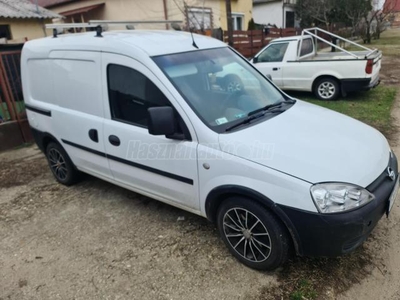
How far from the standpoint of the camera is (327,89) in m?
8.09

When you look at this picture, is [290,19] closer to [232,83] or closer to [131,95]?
Answer: [232,83]

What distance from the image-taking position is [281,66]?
8.57m

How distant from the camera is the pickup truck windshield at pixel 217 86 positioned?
287 cm

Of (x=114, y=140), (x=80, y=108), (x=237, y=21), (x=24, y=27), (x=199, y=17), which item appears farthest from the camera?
(x=237, y=21)

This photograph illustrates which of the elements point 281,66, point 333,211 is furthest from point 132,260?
point 281,66

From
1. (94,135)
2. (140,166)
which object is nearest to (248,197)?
(140,166)

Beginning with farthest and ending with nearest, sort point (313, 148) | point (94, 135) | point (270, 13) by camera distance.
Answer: point (270, 13), point (94, 135), point (313, 148)

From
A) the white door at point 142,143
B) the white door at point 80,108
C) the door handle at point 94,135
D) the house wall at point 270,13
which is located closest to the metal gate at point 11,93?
the white door at point 80,108

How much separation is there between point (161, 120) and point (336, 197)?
1412 millimetres

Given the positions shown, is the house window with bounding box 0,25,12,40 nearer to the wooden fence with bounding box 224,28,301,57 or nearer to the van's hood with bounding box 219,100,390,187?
the wooden fence with bounding box 224,28,301,57

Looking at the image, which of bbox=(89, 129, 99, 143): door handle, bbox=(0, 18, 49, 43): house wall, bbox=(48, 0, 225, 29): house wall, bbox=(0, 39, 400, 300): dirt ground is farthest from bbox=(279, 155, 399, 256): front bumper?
bbox=(0, 18, 49, 43): house wall

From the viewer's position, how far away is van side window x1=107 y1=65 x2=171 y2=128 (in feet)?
9.90

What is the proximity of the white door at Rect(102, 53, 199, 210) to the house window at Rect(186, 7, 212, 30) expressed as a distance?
11717 millimetres

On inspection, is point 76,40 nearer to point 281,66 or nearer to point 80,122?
point 80,122
